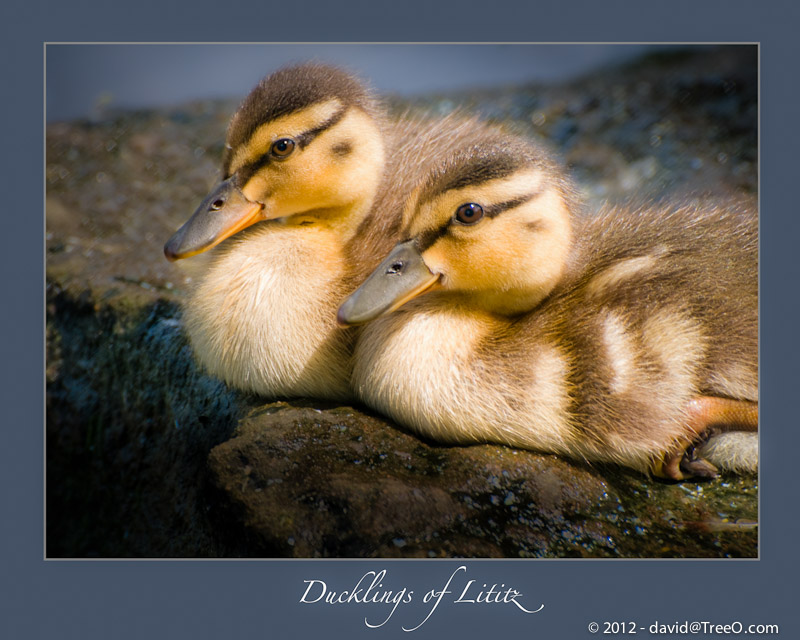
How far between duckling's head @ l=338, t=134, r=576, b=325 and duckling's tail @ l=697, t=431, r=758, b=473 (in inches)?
21.7

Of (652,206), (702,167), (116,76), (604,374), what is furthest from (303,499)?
(702,167)

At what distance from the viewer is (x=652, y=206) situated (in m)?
2.38

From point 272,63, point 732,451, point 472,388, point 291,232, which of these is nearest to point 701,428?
point 732,451

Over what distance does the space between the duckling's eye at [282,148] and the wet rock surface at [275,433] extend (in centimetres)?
65

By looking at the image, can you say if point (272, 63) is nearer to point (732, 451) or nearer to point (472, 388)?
point (472, 388)

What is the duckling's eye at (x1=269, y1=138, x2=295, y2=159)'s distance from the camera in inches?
80.3

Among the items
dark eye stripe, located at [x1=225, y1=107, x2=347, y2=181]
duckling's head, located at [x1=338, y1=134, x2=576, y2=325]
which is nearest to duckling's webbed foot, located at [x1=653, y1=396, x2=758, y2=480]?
duckling's head, located at [x1=338, y1=134, x2=576, y2=325]

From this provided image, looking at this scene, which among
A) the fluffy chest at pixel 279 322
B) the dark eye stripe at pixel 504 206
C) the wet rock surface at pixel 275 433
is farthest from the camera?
the fluffy chest at pixel 279 322

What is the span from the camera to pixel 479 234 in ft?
6.06

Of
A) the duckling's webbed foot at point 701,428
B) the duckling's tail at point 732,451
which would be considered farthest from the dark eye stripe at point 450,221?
the duckling's tail at point 732,451

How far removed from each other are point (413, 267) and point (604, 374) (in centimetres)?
51

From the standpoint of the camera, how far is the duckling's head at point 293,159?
2.04m

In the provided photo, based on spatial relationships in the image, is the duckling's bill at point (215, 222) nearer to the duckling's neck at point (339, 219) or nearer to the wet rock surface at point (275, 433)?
the duckling's neck at point (339, 219)

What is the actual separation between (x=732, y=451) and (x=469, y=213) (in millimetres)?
858
